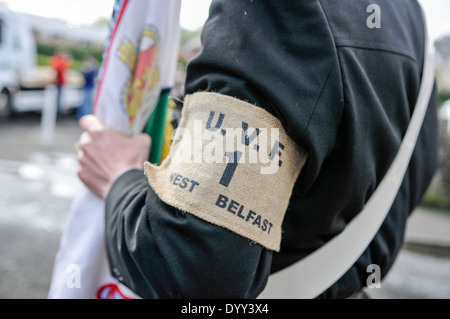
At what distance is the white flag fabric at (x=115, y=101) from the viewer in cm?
126

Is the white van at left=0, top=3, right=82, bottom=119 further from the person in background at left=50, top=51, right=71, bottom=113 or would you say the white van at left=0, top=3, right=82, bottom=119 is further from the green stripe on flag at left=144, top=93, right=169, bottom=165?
the green stripe on flag at left=144, top=93, right=169, bottom=165

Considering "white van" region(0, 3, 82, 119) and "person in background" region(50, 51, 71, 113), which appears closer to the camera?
"white van" region(0, 3, 82, 119)

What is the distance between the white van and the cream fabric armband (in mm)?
10514

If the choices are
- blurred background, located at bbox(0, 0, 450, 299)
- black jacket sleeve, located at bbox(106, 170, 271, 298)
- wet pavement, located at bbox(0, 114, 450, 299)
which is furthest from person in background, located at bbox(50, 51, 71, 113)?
black jacket sleeve, located at bbox(106, 170, 271, 298)

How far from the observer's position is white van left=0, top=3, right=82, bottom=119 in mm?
10312

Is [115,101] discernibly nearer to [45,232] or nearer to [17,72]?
[45,232]

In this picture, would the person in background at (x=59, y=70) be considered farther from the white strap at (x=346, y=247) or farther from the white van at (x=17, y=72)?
the white strap at (x=346, y=247)

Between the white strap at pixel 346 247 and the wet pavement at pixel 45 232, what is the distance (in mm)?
2815

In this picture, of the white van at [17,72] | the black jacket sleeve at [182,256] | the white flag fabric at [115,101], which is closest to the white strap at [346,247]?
the black jacket sleeve at [182,256]

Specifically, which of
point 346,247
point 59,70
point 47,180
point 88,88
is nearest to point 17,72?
point 59,70

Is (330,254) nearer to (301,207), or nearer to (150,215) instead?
(301,207)

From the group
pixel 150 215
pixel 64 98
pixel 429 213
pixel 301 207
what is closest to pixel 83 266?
pixel 150 215

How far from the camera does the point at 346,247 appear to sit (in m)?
1.08
